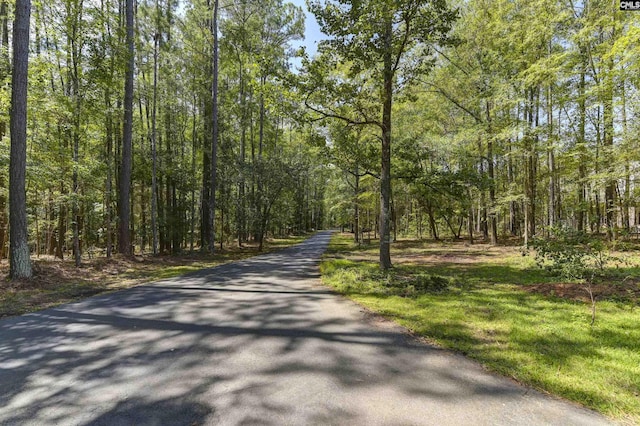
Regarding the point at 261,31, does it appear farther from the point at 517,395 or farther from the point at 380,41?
the point at 517,395

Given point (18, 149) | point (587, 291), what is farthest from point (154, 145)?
point (587, 291)

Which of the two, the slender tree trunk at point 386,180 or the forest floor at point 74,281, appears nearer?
the forest floor at point 74,281

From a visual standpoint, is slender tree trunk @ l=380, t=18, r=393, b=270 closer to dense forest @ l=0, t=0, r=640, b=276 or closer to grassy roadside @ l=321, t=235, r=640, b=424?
dense forest @ l=0, t=0, r=640, b=276

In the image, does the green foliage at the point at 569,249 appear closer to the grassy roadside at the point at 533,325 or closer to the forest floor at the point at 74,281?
the grassy roadside at the point at 533,325

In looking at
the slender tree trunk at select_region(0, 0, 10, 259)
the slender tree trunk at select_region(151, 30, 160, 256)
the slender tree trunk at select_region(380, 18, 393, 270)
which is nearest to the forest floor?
the slender tree trunk at select_region(151, 30, 160, 256)

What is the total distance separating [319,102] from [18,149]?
836 centimetres

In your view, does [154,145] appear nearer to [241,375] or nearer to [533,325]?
[241,375]

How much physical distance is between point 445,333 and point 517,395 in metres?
1.51

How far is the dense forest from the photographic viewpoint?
8695 mm

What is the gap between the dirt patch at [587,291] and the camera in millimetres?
5625

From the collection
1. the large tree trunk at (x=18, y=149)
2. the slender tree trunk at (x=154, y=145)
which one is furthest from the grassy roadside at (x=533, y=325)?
the slender tree trunk at (x=154, y=145)

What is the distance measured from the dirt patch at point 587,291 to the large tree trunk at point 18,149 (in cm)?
1274

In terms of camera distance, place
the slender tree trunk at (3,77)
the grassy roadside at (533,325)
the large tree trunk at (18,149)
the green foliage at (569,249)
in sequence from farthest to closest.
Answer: the slender tree trunk at (3,77)
the large tree trunk at (18,149)
the green foliage at (569,249)
the grassy roadside at (533,325)

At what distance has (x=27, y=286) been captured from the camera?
7.52m
